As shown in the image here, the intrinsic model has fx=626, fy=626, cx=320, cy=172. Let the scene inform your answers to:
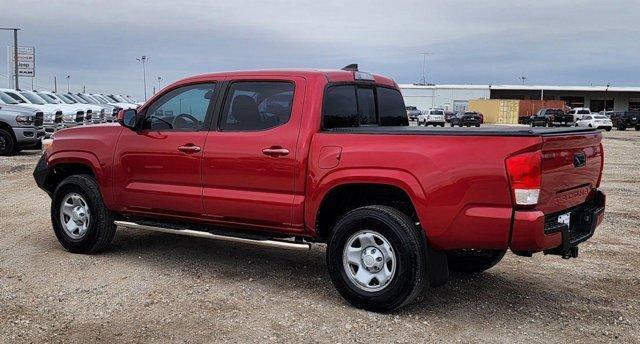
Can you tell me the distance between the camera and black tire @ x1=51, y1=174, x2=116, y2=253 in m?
6.40

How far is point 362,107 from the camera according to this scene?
5.88 metres

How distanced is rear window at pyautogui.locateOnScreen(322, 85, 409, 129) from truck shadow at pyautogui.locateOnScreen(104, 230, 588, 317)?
148 cm

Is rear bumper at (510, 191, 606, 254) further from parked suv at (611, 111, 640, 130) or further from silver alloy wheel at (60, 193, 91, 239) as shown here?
parked suv at (611, 111, 640, 130)

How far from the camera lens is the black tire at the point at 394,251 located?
4.58 meters

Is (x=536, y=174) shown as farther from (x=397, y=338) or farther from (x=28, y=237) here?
(x=28, y=237)

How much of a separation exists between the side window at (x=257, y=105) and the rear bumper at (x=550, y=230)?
2102 millimetres

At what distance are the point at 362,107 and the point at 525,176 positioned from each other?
2.07m

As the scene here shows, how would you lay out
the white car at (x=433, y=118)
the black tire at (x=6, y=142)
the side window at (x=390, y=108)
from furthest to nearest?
the white car at (x=433, y=118), the black tire at (x=6, y=142), the side window at (x=390, y=108)

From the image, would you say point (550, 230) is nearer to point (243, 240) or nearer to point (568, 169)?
point (568, 169)

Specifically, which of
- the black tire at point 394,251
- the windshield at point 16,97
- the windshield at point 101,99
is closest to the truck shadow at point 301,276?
the black tire at point 394,251

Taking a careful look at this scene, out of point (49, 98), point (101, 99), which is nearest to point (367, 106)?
point (49, 98)

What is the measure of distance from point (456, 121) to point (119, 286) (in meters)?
52.8

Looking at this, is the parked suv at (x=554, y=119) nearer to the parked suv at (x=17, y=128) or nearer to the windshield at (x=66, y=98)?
the windshield at (x=66, y=98)

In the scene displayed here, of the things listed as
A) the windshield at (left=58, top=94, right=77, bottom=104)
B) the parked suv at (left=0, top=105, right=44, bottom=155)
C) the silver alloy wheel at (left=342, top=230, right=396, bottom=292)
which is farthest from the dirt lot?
the windshield at (left=58, top=94, right=77, bottom=104)
